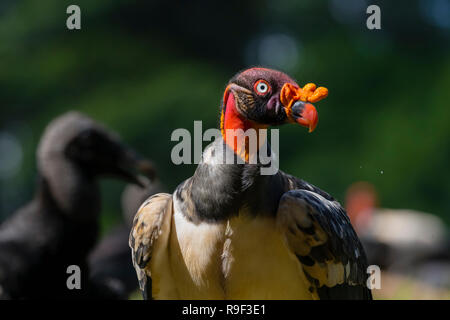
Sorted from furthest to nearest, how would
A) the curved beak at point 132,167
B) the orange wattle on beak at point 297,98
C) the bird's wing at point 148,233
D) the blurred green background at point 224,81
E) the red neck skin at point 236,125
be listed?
1. the blurred green background at point 224,81
2. the curved beak at point 132,167
3. the bird's wing at point 148,233
4. the red neck skin at point 236,125
5. the orange wattle on beak at point 297,98

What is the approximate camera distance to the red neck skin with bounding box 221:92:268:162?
271 centimetres

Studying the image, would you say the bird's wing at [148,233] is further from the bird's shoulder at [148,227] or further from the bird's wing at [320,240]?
the bird's wing at [320,240]

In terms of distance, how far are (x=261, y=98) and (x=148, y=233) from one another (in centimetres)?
79

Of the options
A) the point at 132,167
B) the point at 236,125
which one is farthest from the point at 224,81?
the point at 236,125

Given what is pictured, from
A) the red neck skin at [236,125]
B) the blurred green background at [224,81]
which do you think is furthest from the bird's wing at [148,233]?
the blurred green background at [224,81]

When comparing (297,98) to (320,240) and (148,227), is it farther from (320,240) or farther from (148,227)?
(148,227)

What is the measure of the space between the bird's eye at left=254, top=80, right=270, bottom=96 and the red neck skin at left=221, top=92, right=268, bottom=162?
147 mm

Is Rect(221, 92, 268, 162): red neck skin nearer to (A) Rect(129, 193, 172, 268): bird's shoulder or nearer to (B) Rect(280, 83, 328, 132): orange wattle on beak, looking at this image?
(B) Rect(280, 83, 328, 132): orange wattle on beak

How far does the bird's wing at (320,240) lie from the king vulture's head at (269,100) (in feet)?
1.09

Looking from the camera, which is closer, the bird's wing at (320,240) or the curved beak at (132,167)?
the bird's wing at (320,240)

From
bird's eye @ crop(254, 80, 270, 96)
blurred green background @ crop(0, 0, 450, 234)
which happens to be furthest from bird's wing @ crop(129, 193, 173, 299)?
blurred green background @ crop(0, 0, 450, 234)

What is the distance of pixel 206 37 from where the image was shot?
12.5 metres

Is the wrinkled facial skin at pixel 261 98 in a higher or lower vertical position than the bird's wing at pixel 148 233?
higher

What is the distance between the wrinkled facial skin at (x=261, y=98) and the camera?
2.63 metres
